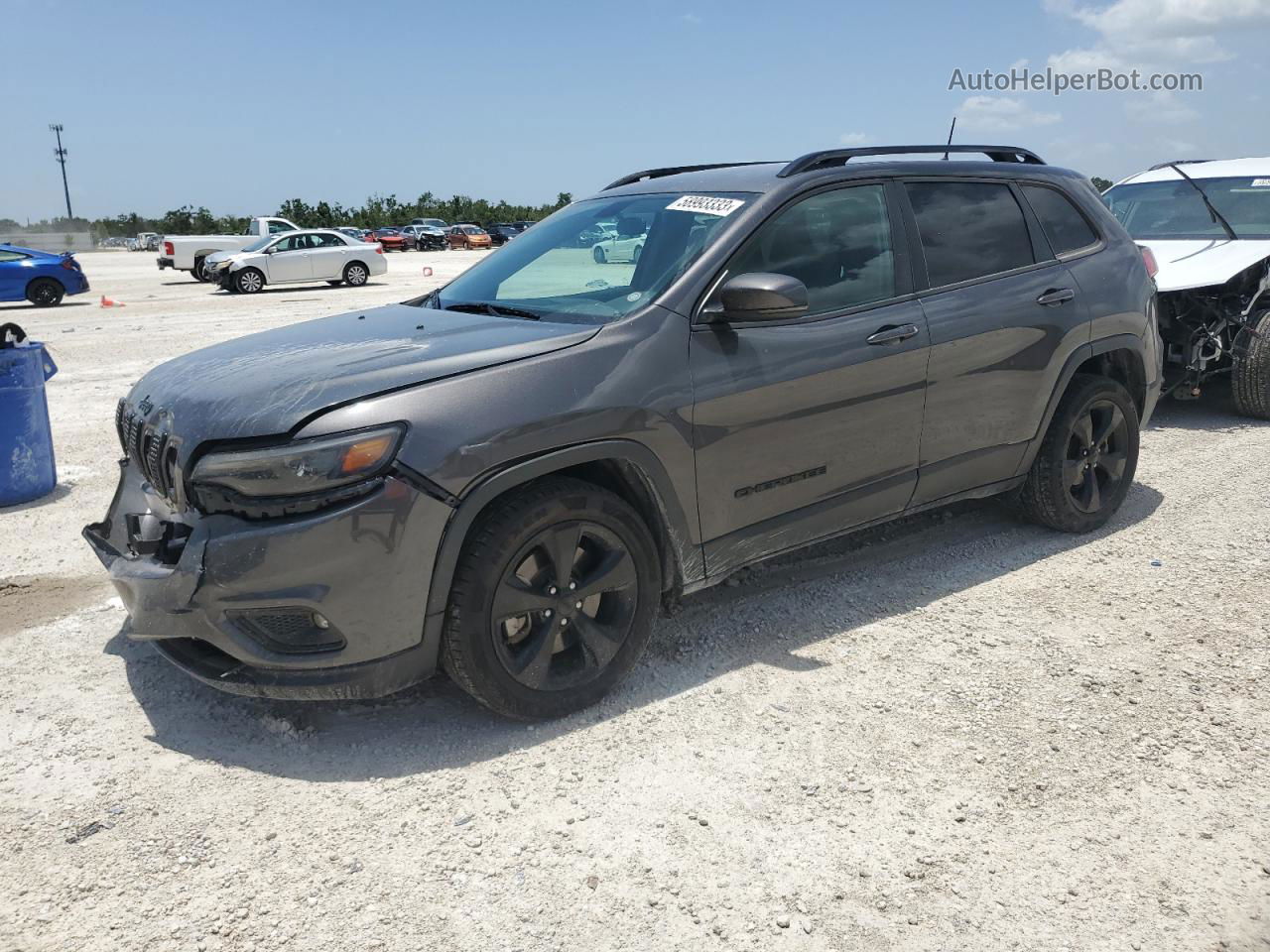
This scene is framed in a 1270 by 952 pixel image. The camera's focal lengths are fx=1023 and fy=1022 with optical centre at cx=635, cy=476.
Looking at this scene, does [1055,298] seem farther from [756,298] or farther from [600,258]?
[600,258]

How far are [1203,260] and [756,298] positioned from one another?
19.6ft

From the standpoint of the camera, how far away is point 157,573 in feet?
10.3

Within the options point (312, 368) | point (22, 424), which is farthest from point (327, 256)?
point (312, 368)

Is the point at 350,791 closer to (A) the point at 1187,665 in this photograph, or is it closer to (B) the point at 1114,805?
(B) the point at 1114,805

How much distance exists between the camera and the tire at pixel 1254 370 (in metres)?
7.57

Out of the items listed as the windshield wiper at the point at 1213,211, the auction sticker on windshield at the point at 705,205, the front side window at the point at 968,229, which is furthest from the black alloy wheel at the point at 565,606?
the windshield wiper at the point at 1213,211

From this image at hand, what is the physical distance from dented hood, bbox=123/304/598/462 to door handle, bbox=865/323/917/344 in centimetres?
120

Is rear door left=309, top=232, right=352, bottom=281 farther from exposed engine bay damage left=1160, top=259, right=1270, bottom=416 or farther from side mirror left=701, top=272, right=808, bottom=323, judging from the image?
side mirror left=701, top=272, right=808, bottom=323

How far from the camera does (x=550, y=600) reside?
10.9 ft

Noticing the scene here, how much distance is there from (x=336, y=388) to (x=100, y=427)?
6.16m

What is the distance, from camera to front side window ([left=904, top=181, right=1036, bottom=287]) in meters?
4.38

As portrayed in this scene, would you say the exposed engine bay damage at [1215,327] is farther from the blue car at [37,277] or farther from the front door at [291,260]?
the front door at [291,260]

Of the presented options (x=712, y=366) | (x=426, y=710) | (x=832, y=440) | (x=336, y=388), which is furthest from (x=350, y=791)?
(x=832, y=440)

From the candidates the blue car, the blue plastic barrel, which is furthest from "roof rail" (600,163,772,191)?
the blue car
